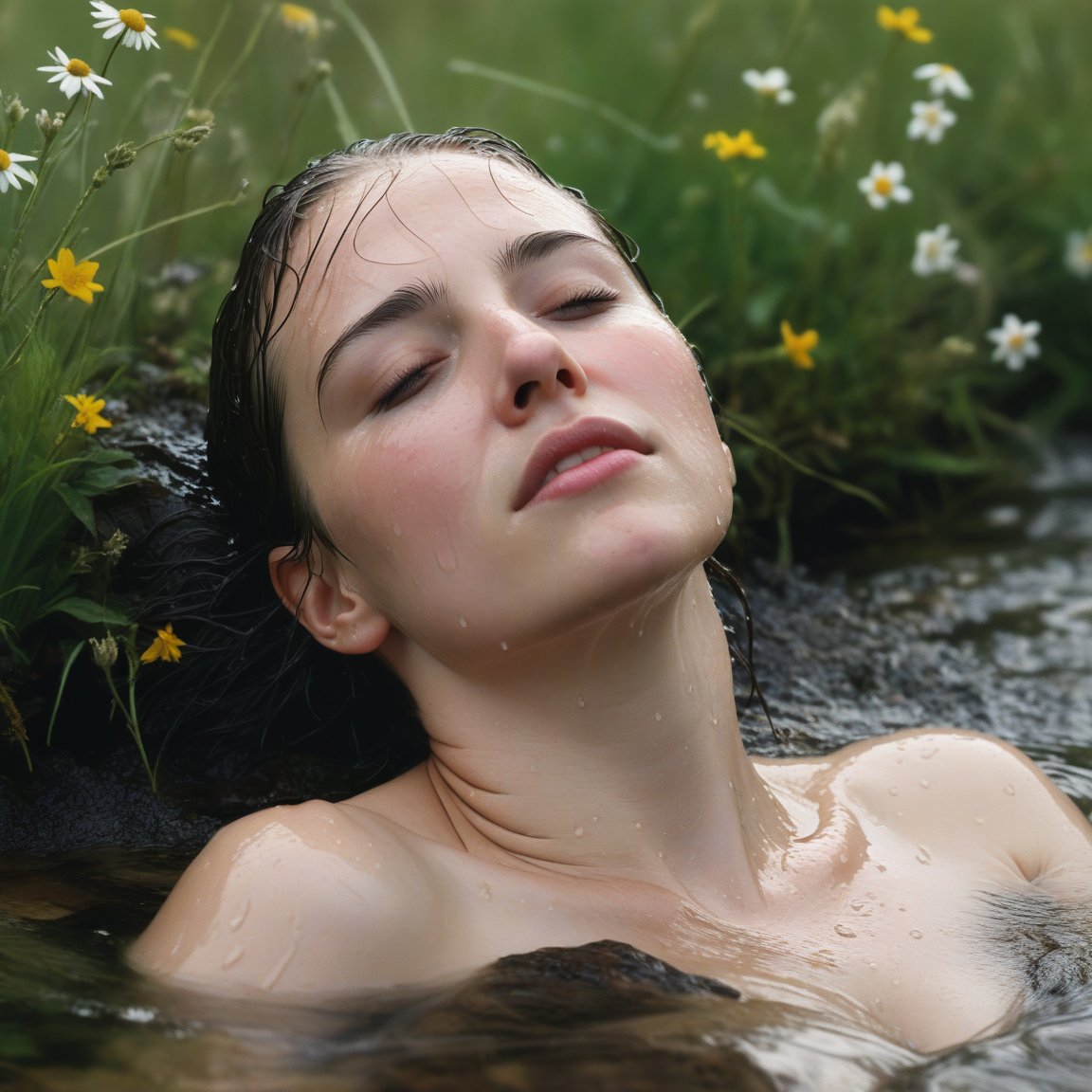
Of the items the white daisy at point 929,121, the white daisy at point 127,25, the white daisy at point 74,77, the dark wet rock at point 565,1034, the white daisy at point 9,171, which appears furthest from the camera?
the white daisy at point 929,121

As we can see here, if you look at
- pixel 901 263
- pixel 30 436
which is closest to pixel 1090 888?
pixel 30 436

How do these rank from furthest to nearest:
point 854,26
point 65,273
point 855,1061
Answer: point 854,26 < point 65,273 < point 855,1061

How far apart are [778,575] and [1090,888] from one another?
140cm

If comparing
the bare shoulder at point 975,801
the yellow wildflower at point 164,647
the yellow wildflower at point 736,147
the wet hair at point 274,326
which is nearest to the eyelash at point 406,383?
the wet hair at point 274,326

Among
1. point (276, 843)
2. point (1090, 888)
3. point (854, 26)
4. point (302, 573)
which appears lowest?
point (1090, 888)

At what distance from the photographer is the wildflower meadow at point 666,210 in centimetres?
280

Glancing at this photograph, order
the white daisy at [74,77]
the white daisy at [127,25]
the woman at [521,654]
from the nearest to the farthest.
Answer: the woman at [521,654] → the white daisy at [74,77] → the white daisy at [127,25]

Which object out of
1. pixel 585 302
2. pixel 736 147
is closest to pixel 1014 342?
pixel 736 147

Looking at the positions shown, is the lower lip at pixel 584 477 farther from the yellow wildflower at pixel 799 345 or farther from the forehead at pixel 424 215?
the yellow wildflower at pixel 799 345

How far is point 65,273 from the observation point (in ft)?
8.45

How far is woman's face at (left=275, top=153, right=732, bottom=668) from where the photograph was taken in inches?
90.6

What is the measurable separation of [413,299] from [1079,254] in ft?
12.7

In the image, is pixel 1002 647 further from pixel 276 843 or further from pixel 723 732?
pixel 276 843

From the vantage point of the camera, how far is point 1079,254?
18.5 ft
